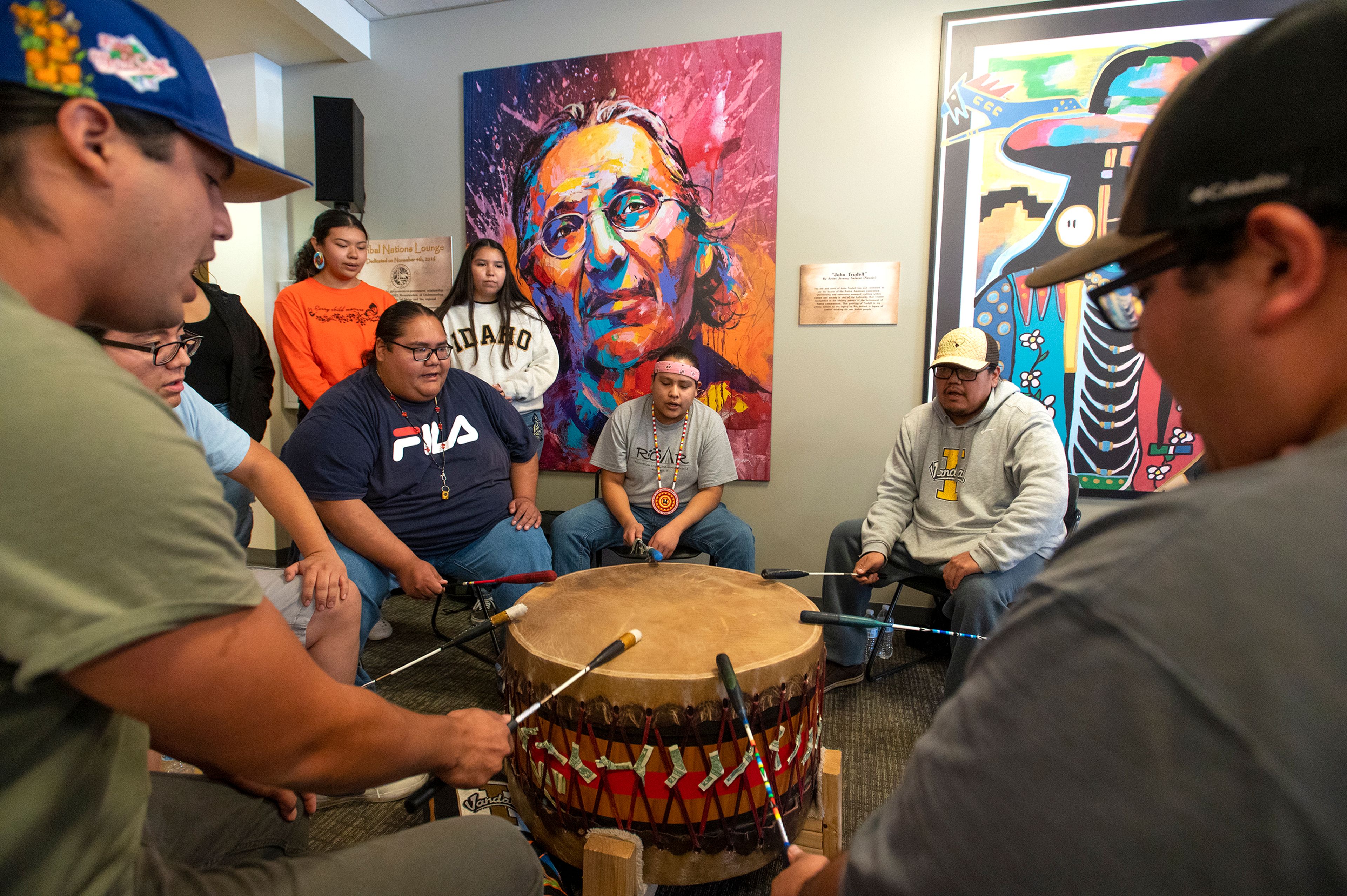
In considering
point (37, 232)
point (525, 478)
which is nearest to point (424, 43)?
point (525, 478)

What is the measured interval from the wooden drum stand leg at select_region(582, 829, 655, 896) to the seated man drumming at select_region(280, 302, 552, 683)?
3.45ft

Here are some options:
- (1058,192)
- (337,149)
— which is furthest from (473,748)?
(337,149)

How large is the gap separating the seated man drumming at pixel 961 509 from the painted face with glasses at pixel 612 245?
130 centimetres

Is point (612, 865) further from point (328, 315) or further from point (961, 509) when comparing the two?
point (328, 315)

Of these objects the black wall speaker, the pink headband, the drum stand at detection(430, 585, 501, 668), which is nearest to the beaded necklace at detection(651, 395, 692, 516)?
the pink headband

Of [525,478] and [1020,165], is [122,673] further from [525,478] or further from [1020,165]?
[1020,165]

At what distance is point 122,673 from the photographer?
1.67 feet

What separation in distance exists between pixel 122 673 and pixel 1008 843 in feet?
2.20

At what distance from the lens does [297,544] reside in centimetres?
189

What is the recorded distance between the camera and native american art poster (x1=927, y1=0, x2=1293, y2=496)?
260 cm

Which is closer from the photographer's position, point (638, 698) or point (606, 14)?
point (638, 698)

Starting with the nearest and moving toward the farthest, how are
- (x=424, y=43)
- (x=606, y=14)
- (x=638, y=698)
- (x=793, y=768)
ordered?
(x=638, y=698), (x=793, y=768), (x=606, y=14), (x=424, y=43)

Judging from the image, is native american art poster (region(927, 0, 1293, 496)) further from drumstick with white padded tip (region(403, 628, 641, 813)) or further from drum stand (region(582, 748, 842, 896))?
drum stand (region(582, 748, 842, 896))

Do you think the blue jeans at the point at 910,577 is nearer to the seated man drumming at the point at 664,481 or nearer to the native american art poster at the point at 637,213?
the seated man drumming at the point at 664,481
